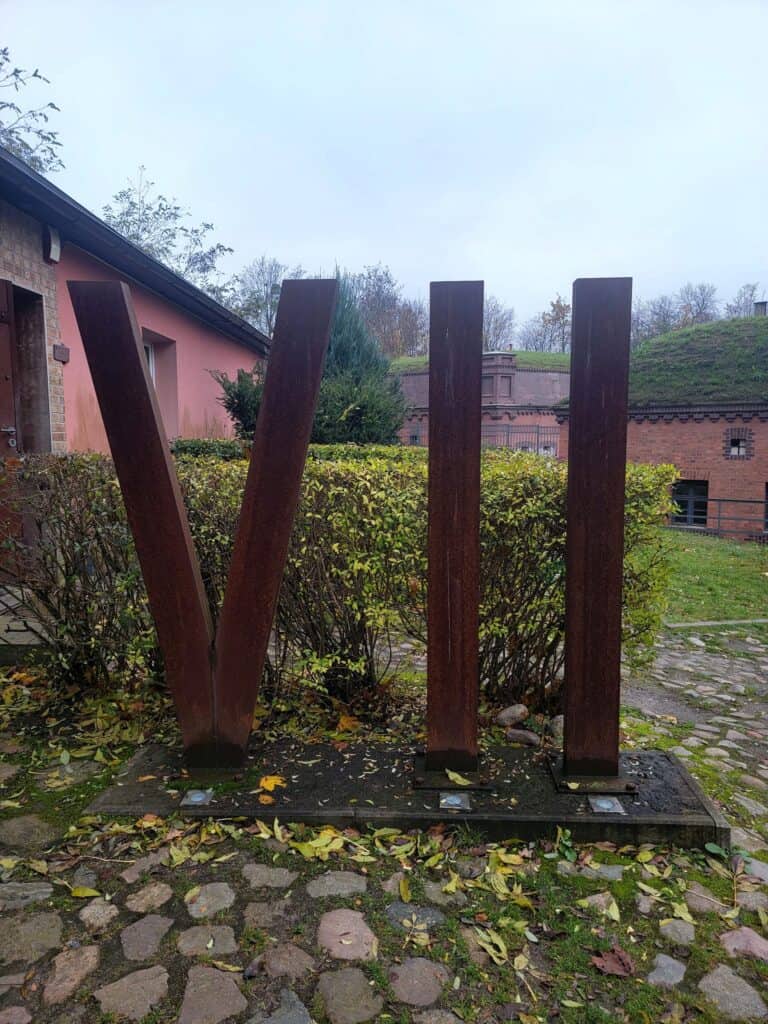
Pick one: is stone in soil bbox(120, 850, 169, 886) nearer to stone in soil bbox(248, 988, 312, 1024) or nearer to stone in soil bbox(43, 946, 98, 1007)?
stone in soil bbox(43, 946, 98, 1007)

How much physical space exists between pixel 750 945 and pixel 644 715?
211cm

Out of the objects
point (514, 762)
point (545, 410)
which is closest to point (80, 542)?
point (514, 762)

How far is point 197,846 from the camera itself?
2398 millimetres

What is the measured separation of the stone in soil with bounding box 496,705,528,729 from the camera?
341cm

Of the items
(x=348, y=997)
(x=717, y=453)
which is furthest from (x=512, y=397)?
(x=348, y=997)

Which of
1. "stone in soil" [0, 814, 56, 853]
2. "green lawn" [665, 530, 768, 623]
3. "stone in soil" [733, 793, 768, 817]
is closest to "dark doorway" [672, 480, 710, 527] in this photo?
"green lawn" [665, 530, 768, 623]

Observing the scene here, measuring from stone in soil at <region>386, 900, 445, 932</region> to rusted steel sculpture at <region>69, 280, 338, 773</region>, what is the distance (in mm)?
1006

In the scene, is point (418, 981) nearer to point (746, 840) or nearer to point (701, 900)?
point (701, 900)

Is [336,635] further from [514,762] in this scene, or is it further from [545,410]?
[545,410]

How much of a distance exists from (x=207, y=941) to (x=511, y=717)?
74.0 inches

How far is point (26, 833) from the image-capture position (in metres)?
2.54

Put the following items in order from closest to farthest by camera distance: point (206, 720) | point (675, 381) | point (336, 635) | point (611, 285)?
point (611, 285) → point (206, 720) → point (336, 635) → point (675, 381)

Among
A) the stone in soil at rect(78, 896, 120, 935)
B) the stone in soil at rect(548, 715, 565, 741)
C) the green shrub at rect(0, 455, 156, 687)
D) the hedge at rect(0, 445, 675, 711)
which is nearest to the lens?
the stone in soil at rect(78, 896, 120, 935)

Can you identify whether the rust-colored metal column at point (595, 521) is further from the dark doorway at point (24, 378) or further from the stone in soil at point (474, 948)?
the dark doorway at point (24, 378)
